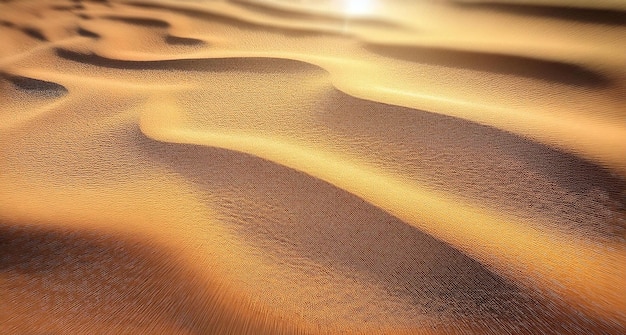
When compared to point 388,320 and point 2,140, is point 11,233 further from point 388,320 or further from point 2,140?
point 388,320

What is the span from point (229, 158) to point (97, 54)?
1431 mm

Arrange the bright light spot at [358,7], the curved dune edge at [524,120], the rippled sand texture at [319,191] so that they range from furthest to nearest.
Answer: the bright light spot at [358,7], the curved dune edge at [524,120], the rippled sand texture at [319,191]

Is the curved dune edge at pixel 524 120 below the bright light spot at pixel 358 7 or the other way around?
below

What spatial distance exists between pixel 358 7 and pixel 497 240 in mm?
2326

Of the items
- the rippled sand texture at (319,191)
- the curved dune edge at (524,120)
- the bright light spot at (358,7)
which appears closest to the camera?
the rippled sand texture at (319,191)

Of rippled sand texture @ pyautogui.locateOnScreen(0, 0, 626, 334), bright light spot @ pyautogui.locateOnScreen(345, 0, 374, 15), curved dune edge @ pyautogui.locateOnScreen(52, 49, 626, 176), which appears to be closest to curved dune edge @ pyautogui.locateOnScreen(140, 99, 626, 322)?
rippled sand texture @ pyautogui.locateOnScreen(0, 0, 626, 334)

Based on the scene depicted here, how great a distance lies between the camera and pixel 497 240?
0.91 metres

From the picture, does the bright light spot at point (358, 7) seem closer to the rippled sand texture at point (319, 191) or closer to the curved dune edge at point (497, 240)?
the rippled sand texture at point (319, 191)

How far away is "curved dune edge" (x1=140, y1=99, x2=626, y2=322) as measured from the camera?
2.65ft

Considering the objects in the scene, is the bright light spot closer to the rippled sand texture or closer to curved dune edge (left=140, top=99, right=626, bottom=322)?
the rippled sand texture

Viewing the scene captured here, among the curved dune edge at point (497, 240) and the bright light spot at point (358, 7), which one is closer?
the curved dune edge at point (497, 240)

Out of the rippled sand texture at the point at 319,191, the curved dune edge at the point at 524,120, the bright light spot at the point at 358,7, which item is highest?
the bright light spot at the point at 358,7

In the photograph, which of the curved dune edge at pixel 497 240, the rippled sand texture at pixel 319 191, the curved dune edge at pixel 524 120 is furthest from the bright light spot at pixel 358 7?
the curved dune edge at pixel 497 240

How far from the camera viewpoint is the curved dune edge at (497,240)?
31.8 inches
